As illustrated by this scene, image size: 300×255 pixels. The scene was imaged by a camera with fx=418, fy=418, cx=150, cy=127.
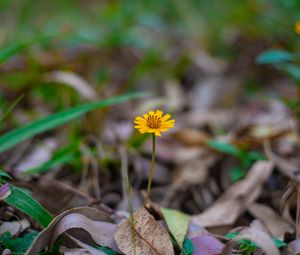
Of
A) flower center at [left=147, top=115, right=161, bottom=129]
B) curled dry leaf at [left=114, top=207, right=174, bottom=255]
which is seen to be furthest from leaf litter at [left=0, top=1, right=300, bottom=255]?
flower center at [left=147, top=115, right=161, bottom=129]

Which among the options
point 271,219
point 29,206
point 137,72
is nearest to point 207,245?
point 271,219

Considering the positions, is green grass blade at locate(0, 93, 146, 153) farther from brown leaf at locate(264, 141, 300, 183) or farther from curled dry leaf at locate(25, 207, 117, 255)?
brown leaf at locate(264, 141, 300, 183)

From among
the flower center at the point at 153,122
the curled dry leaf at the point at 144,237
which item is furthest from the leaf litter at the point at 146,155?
the flower center at the point at 153,122

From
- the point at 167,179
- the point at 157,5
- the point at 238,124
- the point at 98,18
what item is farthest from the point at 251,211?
the point at 157,5

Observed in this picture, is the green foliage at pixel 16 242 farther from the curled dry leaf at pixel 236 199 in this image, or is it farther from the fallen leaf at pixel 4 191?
the curled dry leaf at pixel 236 199

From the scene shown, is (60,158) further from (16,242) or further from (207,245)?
(207,245)

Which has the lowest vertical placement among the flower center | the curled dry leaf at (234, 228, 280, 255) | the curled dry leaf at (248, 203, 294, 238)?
the curled dry leaf at (248, 203, 294, 238)
